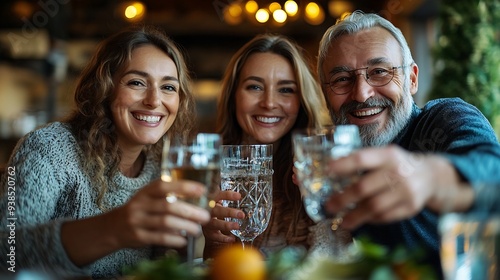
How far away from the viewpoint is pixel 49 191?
5.10ft

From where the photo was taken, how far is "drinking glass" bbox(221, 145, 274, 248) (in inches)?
55.2

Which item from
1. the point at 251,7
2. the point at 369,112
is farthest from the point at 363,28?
the point at 251,7

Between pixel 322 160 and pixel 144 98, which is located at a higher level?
pixel 144 98

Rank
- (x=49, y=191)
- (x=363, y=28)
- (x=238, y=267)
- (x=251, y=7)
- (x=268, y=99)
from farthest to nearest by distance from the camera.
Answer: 1. (x=251, y=7)
2. (x=268, y=99)
3. (x=363, y=28)
4. (x=49, y=191)
5. (x=238, y=267)

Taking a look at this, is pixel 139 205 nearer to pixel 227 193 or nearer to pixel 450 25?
pixel 227 193

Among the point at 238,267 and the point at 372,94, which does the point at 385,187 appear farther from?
the point at 372,94

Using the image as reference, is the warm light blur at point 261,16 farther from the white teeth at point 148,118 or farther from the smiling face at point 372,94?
the white teeth at point 148,118

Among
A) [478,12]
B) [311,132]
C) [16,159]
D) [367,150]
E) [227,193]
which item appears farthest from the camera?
A: [478,12]

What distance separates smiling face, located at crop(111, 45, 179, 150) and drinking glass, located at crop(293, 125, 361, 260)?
980 mm

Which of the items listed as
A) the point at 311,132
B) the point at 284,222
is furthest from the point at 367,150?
the point at 284,222

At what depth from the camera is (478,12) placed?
339 cm

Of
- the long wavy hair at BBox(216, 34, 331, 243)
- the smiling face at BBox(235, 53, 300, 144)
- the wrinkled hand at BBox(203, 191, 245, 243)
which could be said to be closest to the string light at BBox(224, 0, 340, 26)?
the long wavy hair at BBox(216, 34, 331, 243)

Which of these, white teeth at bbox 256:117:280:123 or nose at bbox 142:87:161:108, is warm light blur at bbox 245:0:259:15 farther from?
nose at bbox 142:87:161:108

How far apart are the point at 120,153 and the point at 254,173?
0.68 metres
